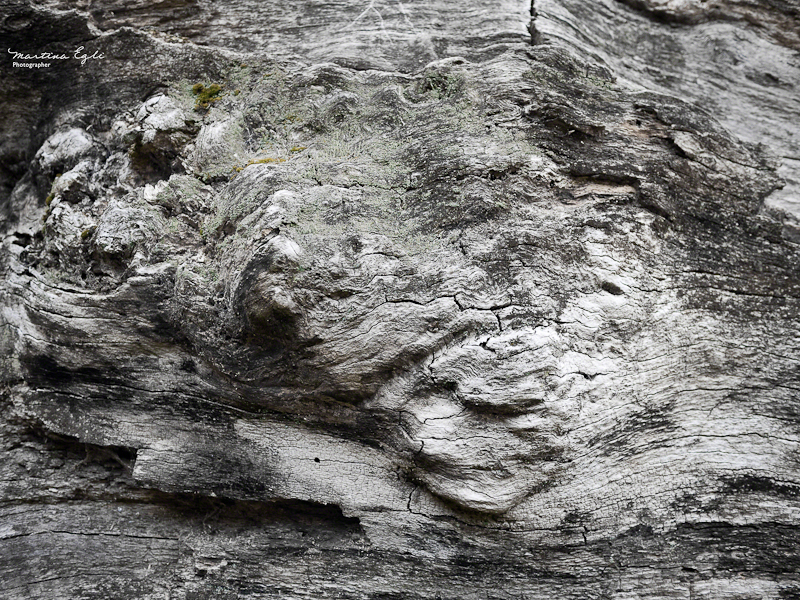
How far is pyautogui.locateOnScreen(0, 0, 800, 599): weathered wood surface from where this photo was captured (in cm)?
439

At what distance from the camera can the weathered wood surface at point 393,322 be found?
4387mm

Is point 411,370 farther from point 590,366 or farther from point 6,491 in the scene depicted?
point 6,491

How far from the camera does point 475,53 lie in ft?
18.0

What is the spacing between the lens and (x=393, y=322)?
14.5 ft

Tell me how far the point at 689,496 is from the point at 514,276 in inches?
85.0
